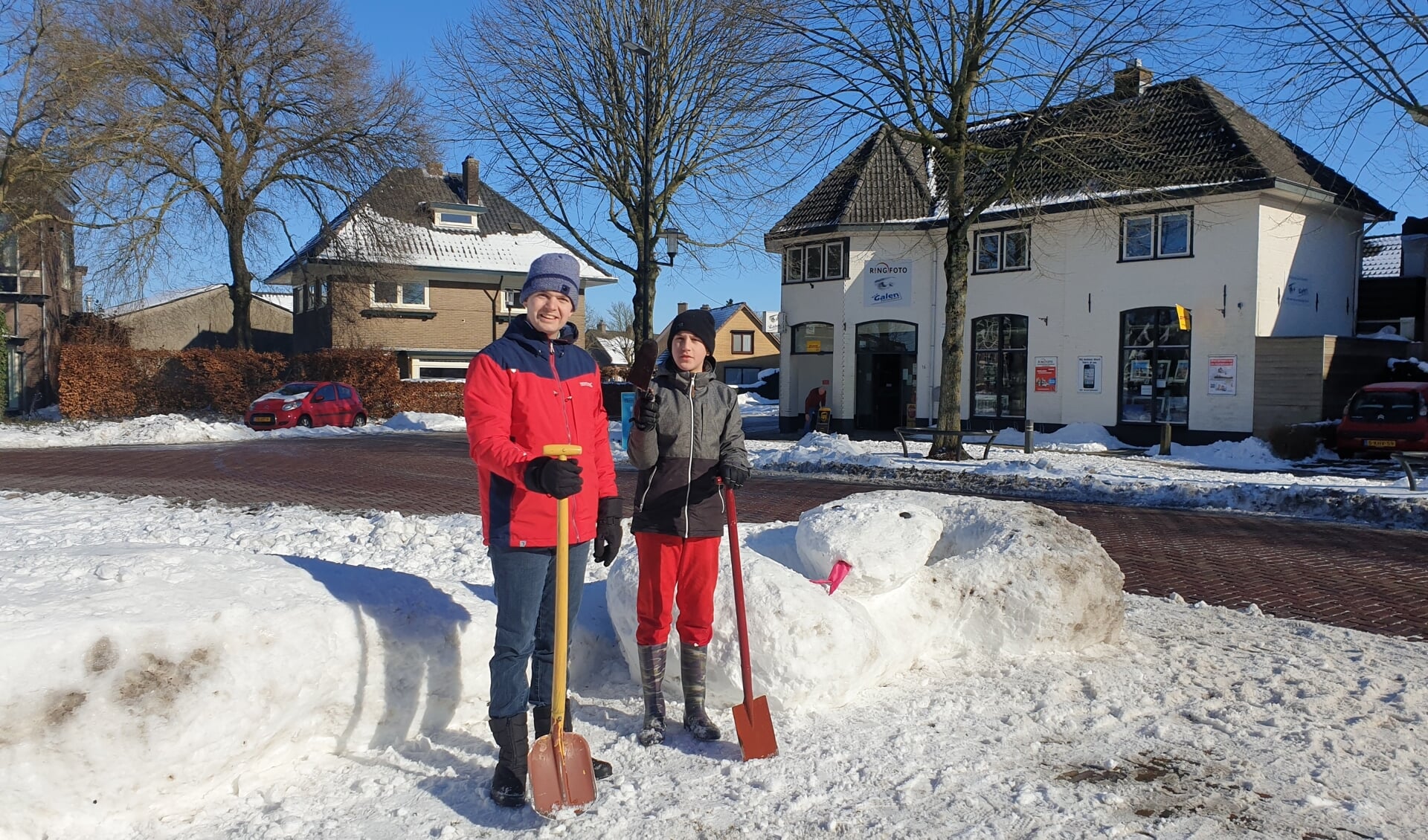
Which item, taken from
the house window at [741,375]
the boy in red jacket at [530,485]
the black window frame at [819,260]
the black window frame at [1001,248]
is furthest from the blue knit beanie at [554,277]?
the house window at [741,375]

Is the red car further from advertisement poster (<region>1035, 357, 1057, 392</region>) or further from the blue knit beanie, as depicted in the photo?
the blue knit beanie

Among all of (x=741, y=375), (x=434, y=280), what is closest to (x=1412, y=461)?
(x=434, y=280)

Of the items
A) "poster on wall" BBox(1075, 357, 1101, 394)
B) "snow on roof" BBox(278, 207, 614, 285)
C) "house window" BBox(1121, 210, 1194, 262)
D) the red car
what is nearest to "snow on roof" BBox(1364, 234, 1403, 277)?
"house window" BBox(1121, 210, 1194, 262)

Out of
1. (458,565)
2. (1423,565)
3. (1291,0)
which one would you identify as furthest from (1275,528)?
(458,565)

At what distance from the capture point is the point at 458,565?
6258mm

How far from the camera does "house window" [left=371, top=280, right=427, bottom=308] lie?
Answer: 1309 inches

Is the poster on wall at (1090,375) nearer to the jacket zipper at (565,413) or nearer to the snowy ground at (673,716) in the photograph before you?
the snowy ground at (673,716)

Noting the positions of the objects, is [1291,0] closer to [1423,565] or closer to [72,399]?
[1423,565]

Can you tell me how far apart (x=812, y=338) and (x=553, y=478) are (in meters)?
23.5

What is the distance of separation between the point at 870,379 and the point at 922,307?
2.37 m

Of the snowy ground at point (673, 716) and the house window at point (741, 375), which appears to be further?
the house window at point (741, 375)

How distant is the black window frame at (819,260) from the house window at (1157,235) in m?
6.67

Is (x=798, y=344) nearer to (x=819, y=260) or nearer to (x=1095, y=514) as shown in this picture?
(x=819, y=260)

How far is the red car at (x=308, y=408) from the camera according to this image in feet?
74.3
